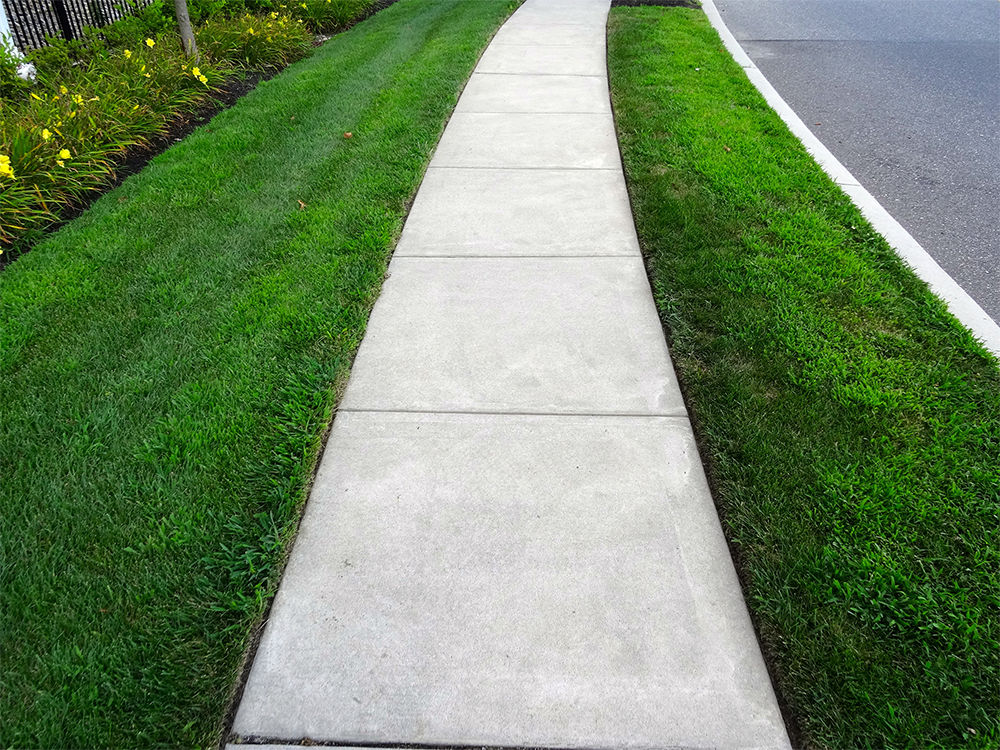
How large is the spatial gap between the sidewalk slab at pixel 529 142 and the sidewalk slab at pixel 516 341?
157cm

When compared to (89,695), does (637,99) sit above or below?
above

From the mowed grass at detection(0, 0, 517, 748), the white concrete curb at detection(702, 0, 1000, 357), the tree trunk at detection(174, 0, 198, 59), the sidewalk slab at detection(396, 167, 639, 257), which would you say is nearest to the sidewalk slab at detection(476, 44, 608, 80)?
the white concrete curb at detection(702, 0, 1000, 357)

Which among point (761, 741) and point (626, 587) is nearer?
point (761, 741)

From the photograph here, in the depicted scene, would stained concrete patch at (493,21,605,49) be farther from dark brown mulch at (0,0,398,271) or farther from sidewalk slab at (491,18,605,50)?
dark brown mulch at (0,0,398,271)

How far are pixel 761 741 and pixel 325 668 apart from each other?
46.0 inches

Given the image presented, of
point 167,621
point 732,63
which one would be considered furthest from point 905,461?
point 732,63

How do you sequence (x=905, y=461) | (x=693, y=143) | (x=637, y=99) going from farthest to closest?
(x=637, y=99) → (x=693, y=143) → (x=905, y=461)

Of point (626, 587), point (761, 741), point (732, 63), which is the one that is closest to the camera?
point (761, 741)

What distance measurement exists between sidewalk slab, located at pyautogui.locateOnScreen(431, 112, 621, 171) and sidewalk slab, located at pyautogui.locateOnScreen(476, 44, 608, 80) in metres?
1.65

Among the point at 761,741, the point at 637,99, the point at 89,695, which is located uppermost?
the point at 637,99

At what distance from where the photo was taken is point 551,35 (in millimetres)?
9133

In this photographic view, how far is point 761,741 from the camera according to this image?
179 cm

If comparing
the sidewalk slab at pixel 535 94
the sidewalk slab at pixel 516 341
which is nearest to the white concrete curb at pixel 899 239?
the sidewalk slab at pixel 516 341

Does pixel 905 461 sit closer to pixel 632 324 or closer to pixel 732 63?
pixel 632 324
